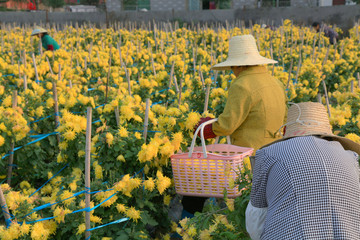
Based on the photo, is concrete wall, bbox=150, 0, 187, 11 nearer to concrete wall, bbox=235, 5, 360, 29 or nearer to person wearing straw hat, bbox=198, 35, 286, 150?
concrete wall, bbox=235, 5, 360, 29

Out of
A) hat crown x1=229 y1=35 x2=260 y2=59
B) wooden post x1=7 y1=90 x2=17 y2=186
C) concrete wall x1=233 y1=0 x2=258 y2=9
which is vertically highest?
concrete wall x1=233 y1=0 x2=258 y2=9

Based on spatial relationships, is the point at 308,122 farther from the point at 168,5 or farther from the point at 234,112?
the point at 168,5

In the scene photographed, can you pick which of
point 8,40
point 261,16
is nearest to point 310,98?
point 8,40

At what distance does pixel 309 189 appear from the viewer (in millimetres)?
1362

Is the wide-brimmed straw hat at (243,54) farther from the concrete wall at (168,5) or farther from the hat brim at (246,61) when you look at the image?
the concrete wall at (168,5)

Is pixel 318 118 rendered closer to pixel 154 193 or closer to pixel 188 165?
pixel 188 165

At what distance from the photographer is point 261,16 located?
19656mm

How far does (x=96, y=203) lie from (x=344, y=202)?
1.67 m

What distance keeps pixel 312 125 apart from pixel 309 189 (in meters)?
0.38

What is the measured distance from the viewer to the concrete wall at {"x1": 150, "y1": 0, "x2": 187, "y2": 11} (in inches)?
1133

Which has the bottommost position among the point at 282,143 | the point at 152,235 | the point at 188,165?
the point at 152,235

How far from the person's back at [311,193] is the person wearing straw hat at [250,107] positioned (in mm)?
1142

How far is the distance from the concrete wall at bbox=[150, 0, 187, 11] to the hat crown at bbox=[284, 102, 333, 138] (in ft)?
91.9

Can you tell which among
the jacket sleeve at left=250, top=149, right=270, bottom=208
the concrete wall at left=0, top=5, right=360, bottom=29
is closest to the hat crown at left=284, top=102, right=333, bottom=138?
the jacket sleeve at left=250, top=149, right=270, bottom=208
